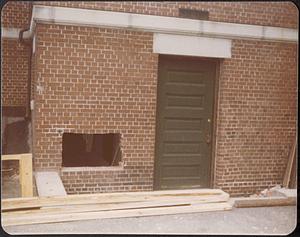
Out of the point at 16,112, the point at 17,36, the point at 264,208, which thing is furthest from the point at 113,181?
the point at 17,36

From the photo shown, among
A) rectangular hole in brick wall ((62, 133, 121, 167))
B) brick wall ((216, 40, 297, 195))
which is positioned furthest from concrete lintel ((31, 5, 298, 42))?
rectangular hole in brick wall ((62, 133, 121, 167))

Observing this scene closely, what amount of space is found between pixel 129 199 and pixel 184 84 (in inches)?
112

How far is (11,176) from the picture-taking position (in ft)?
26.2

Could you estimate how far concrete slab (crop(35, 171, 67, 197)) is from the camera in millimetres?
5768

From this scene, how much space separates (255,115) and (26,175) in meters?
4.69

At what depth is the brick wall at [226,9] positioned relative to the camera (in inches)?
275

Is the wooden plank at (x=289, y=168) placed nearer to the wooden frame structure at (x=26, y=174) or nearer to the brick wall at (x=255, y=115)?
the brick wall at (x=255, y=115)

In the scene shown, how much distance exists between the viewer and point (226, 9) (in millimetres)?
7672

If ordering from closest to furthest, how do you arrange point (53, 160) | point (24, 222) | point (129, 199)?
point (24, 222) → point (129, 199) → point (53, 160)

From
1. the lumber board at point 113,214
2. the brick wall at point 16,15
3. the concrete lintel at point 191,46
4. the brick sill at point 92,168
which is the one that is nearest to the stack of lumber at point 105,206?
the lumber board at point 113,214

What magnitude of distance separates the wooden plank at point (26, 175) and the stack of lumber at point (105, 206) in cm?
55

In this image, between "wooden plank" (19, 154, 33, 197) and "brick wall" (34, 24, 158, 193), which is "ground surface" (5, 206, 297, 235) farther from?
"brick wall" (34, 24, 158, 193)

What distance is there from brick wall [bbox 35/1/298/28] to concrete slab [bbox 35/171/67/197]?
117 inches

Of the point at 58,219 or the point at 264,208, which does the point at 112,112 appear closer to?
the point at 58,219
